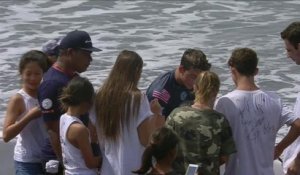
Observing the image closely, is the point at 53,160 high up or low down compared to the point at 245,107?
down

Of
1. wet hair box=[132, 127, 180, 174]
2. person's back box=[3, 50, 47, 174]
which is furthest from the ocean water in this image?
wet hair box=[132, 127, 180, 174]

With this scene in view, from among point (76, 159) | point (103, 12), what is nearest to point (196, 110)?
point (76, 159)

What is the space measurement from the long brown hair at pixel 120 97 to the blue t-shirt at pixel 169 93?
A: 735mm

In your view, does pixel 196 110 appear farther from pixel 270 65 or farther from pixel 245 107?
pixel 270 65

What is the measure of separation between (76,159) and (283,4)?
40.0 feet

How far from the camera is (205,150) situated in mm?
4625

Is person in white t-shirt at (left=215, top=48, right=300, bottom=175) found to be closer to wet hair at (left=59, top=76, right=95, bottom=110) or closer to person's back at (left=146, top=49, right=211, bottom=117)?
person's back at (left=146, top=49, right=211, bottom=117)

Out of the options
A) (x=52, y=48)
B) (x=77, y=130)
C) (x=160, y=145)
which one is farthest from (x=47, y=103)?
(x=160, y=145)

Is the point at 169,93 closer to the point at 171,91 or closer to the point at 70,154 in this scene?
the point at 171,91

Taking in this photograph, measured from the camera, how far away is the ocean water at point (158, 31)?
38.7 ft

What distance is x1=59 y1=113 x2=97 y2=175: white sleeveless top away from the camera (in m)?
4.80

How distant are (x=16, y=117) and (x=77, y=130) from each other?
2.45 ft

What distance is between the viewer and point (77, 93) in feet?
15.6

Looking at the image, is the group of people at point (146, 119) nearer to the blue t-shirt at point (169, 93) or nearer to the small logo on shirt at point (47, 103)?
the small logo on shirt at point (47, 103)
